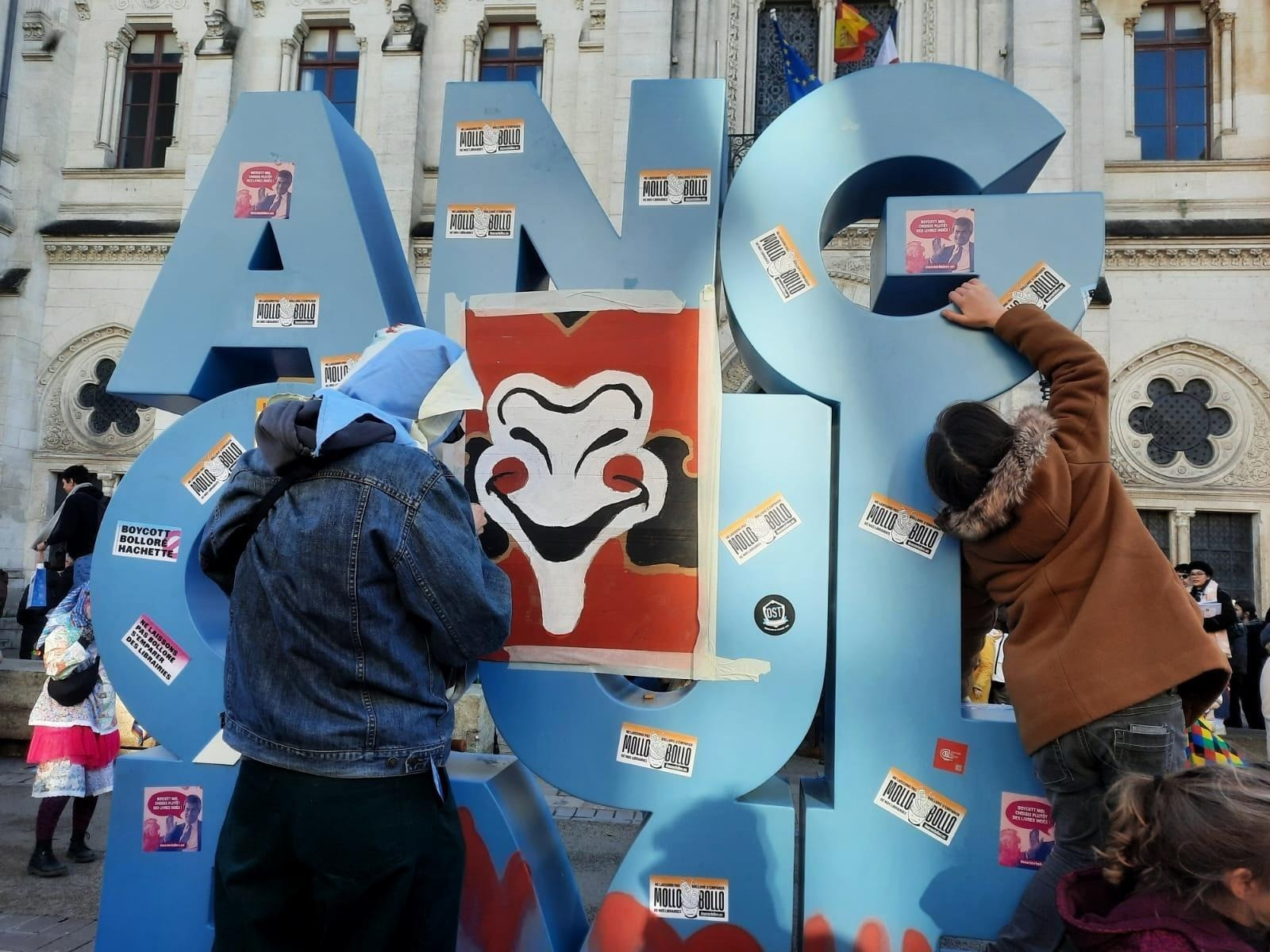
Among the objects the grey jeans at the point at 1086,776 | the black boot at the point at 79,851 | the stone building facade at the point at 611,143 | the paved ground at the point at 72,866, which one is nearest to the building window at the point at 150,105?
the stone building facade at the point at 611,143

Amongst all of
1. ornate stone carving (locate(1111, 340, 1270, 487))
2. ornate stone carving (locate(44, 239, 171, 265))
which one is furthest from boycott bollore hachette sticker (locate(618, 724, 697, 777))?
ornate stone carving (locate(44, 239, 171, 265))

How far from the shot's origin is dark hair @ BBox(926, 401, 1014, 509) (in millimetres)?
2584

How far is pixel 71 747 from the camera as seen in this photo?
4.74 meters

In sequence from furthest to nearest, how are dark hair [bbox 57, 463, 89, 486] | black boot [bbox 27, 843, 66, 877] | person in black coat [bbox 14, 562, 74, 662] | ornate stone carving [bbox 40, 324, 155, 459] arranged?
1. ornate stone carving [bbox 40, 324, 155, 459]
2. person in black coat [bbox 14, 562, 74, 662]
3. dark hair [bbox 57, 463, 89, 486]
4. black boot [bbox 27, 843, 66, 877]

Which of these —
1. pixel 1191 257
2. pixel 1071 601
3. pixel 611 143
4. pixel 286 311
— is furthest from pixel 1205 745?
pixel 611 143

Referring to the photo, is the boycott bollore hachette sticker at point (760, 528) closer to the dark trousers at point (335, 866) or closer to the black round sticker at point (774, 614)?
the black round sticker at point (774, 614)

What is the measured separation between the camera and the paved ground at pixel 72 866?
3783 mm

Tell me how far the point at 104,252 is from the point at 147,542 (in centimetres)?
1466

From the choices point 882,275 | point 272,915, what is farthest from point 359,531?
point 882,275

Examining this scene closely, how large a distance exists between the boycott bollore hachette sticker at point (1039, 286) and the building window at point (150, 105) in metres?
16.7

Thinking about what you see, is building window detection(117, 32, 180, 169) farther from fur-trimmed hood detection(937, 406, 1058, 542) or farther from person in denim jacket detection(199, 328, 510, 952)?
fur-trimmed hood detection(937, 406, 1058, 542)

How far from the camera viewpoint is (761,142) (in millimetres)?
3109

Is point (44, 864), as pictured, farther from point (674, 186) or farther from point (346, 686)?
point (674, 186)

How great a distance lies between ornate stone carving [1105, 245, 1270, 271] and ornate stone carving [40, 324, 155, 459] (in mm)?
15076
